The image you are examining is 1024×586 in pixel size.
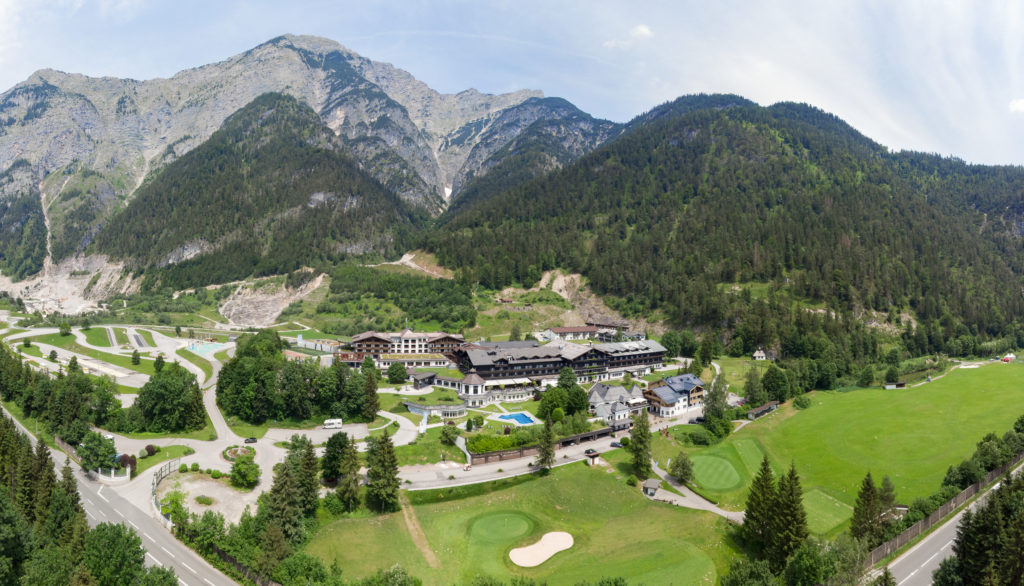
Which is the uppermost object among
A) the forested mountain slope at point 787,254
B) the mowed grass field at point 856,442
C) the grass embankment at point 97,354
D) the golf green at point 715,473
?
the forested mountain slope at point 787,254

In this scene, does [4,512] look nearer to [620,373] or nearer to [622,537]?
[622,537]

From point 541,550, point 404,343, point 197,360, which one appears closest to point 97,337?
point 197,360

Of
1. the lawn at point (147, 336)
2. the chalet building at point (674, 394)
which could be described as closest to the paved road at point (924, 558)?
the chalet building at point (674, 394)

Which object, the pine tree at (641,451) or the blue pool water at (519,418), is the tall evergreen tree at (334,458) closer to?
the blue pool water at (519,418)

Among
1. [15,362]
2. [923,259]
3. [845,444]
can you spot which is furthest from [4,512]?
[923,259]

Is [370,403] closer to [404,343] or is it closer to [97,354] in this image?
[404,343]

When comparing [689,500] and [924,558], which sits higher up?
[924,558]
